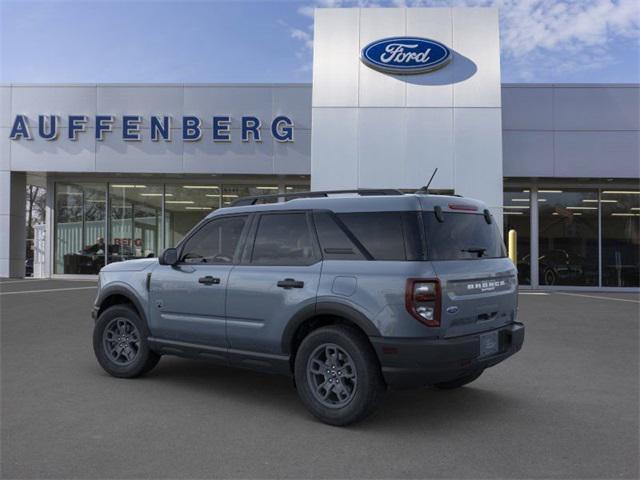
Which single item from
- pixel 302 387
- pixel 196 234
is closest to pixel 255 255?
pixel 196 234

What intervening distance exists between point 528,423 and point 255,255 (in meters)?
2.81

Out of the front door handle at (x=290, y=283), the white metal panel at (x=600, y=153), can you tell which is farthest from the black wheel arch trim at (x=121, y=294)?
the white metal panel at (x=600, y=153)

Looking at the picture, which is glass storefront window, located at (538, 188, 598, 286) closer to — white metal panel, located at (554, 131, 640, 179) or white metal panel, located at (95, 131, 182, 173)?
white metal panel, located at (554, 131, 640, 179)

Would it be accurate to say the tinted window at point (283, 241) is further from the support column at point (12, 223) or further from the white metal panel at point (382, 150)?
the support column at point (12, 223)

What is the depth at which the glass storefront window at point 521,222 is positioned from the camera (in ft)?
61.5

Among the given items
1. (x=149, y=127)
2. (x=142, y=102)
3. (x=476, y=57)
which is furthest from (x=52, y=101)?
(x=476, y=57)

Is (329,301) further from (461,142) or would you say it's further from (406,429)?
(461,142)

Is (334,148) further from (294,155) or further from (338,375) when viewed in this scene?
(338,375)

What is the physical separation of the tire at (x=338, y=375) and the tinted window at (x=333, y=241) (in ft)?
1.95

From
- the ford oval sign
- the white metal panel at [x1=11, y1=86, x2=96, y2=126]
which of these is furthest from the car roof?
the white metal panel at [x1=11, y1=86, x2=96, y2=126]

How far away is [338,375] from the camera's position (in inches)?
183

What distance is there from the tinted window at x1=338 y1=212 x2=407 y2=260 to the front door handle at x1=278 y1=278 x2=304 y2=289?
25.0 inches

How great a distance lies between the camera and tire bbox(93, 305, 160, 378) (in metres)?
6.08

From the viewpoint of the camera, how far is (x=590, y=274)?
18938 millimetres
